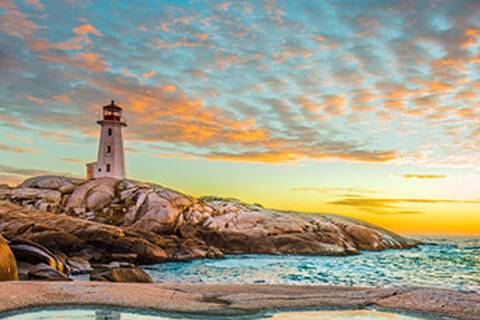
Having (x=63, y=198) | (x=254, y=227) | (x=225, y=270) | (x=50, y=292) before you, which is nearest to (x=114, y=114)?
(x=63, y=198)

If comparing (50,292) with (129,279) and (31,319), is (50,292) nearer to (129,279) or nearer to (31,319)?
(31,319)

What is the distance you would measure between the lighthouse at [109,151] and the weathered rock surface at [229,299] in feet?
167

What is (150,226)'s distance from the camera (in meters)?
45.0

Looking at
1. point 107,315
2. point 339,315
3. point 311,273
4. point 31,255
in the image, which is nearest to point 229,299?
point 339,315

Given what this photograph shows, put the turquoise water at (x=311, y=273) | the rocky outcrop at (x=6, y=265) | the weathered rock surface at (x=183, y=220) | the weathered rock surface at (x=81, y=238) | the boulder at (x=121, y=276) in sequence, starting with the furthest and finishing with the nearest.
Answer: the weathered rock surface at (x=183, y=220)
the weathered rock surface at (x=81, y=238)
the turquoise water at (x=311, y=273)
the boulder at (x=121, y=276)
the rocky outcrop at (x=6, y=265)

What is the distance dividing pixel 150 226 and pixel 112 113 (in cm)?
2408

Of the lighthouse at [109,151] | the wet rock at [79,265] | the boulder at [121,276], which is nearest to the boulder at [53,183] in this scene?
the lighthouse at [109,151]

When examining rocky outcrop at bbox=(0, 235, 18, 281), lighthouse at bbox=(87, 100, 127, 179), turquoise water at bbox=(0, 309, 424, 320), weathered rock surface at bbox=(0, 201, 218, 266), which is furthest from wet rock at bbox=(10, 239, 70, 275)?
lighthouse at bbox=(87, 100, 127, 179)

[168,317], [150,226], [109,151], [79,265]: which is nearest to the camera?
[168,317]

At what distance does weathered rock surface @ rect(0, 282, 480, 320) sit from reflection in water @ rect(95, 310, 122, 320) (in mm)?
502

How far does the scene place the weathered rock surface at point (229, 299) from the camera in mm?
10016

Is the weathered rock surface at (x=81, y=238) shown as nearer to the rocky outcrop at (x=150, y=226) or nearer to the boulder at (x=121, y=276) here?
the rocky outcrop at (x=150, y=226)

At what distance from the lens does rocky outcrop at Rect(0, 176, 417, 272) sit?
35.5 meters

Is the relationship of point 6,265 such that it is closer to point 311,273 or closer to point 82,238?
point 311,273
